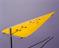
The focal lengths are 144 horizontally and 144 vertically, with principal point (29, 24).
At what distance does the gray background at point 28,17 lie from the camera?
4.07 feet

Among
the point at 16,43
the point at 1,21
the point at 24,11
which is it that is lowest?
the point at 16,43

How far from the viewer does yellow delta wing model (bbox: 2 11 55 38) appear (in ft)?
4.08

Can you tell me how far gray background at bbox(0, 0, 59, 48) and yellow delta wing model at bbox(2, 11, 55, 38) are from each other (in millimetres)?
36

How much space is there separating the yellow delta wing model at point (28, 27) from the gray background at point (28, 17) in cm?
4

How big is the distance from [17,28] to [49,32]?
395 millimetres

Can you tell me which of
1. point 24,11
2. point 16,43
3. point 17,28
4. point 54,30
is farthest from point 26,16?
point 54,30

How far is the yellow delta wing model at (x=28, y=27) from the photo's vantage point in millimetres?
1244

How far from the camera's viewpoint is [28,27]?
4.28ft

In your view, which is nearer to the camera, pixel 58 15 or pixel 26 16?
pixel 26 16

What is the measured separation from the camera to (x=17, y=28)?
125 centimetres

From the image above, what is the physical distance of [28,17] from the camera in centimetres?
135

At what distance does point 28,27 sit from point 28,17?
0.10 m

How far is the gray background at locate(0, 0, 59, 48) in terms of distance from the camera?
1.24 m

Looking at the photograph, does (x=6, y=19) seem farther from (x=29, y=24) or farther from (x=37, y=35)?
(x=37, y=35)
